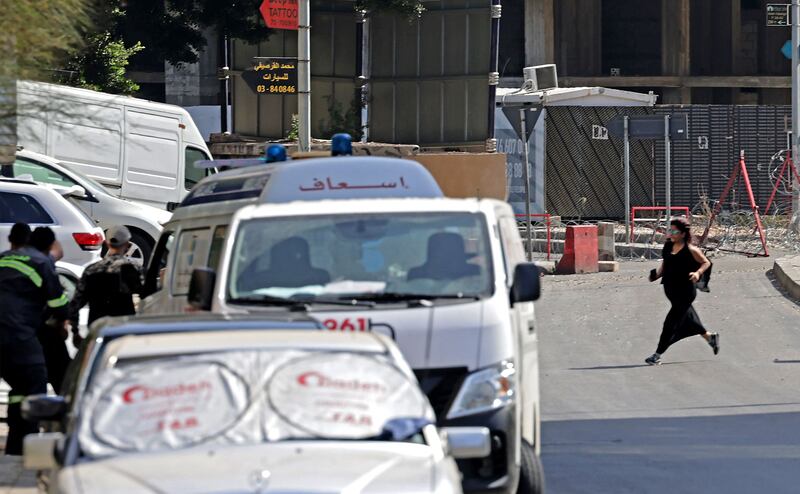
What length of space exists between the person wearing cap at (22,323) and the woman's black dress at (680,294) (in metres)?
7.61

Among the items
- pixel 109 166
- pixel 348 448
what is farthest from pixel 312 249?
pixel 109 166

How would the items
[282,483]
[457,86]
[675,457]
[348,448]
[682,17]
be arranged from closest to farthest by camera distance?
[282,483] → [348,448] → [675,457] → [457,86] → [682,17]

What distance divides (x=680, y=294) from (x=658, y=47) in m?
31.2

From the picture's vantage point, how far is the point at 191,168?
2519 cm

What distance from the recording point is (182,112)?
25.1m

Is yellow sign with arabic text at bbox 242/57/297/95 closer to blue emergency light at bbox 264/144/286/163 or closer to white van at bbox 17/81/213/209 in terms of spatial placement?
white van at bbox 17/81/213/209

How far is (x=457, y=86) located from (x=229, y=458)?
88.2ft

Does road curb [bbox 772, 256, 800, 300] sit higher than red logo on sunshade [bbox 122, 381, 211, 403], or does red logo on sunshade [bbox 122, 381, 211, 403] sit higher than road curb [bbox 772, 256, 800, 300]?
red logo on sunshade [bbox 122, 381, 211, 403]

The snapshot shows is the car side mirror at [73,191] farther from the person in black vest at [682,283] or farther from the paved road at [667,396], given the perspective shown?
the person in black vest at [682,283]

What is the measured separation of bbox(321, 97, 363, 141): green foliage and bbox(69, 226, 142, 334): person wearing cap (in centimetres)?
1935

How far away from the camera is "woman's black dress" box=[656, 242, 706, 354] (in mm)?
16562

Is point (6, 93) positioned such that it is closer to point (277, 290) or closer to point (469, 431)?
point (277, 290)

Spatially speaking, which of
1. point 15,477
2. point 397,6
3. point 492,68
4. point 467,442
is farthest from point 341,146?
point 492,68

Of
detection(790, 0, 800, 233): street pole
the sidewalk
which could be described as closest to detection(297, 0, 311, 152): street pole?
the sidewalk
